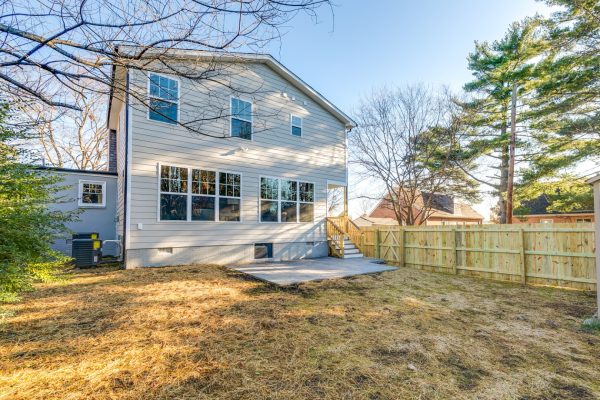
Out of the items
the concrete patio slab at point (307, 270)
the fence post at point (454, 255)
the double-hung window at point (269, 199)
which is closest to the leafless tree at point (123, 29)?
the concrete patio slab at point (307, 270)

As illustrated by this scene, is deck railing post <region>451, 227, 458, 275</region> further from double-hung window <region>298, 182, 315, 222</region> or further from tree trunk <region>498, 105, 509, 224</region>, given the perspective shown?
tree trunk <region>498, 105, 509, 224</region>

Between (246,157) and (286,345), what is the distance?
6.87 meters

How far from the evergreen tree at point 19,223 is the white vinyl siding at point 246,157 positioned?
2.43 metres

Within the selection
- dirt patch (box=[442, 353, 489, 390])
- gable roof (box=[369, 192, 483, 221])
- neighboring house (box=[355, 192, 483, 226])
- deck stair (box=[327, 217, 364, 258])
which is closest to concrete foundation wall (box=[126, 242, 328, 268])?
deck stair (box=[327, 217, 364, 258])

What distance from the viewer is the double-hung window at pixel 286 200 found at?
956 centimetres

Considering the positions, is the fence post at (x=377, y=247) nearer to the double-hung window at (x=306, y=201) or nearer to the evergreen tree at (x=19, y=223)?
the double-hung window at (x=306, y=201)

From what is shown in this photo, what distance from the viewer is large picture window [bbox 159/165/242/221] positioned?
7695mm

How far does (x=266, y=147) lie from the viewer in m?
9.66

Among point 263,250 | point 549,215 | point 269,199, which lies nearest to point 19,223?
point 263,250

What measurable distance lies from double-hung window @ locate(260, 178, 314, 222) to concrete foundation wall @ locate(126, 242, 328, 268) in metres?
0.97

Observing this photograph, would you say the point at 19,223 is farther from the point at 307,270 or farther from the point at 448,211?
the point at 448,211

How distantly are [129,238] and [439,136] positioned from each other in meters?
14.4

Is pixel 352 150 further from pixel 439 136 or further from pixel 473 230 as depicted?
pixel 473 230

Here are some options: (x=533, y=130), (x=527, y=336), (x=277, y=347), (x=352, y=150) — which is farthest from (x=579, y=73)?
(x=277, y=347)
